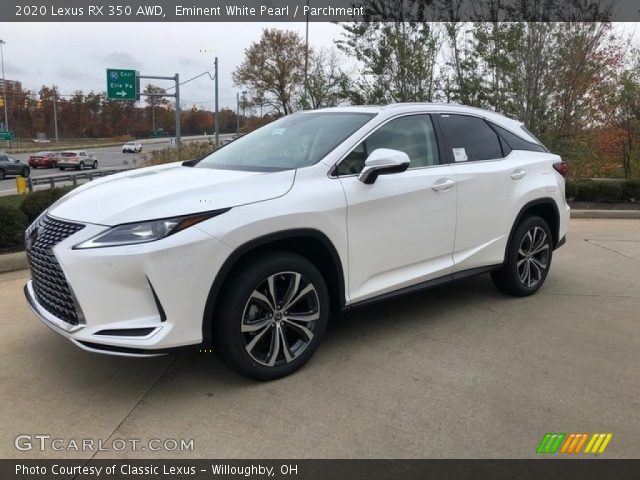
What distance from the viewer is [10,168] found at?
32.3 m

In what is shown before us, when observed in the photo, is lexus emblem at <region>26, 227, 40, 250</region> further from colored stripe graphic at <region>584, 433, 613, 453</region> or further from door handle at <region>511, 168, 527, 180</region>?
door handle at <region>511, 168, 527, 180</region>

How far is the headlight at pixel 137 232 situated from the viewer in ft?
9.14

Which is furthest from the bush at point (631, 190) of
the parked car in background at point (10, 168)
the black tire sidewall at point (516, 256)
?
the parked car in background at point (10, 168)

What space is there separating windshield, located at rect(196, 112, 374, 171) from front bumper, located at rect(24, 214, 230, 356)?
0.96 metres

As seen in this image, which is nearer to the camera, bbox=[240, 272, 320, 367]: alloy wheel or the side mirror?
bbox=[240, 272, 320, 367]: alloy wheel

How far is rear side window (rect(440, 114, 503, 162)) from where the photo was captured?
4359 mm

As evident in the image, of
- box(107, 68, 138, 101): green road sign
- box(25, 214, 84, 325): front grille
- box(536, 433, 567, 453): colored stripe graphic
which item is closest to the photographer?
box(536, 433, 567, 453): colored stripe graphic

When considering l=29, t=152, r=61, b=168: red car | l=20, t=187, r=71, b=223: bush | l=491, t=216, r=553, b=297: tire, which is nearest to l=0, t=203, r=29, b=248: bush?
l=20, t=187, r=71, b=223: bush

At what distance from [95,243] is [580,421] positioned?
276 cm

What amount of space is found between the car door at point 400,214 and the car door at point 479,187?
132 mm

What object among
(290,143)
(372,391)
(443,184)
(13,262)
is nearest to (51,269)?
(290,143)

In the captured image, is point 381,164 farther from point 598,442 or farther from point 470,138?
point 598,442

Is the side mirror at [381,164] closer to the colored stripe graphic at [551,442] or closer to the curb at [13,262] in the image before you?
the colored stripe graphic at [551,442]
